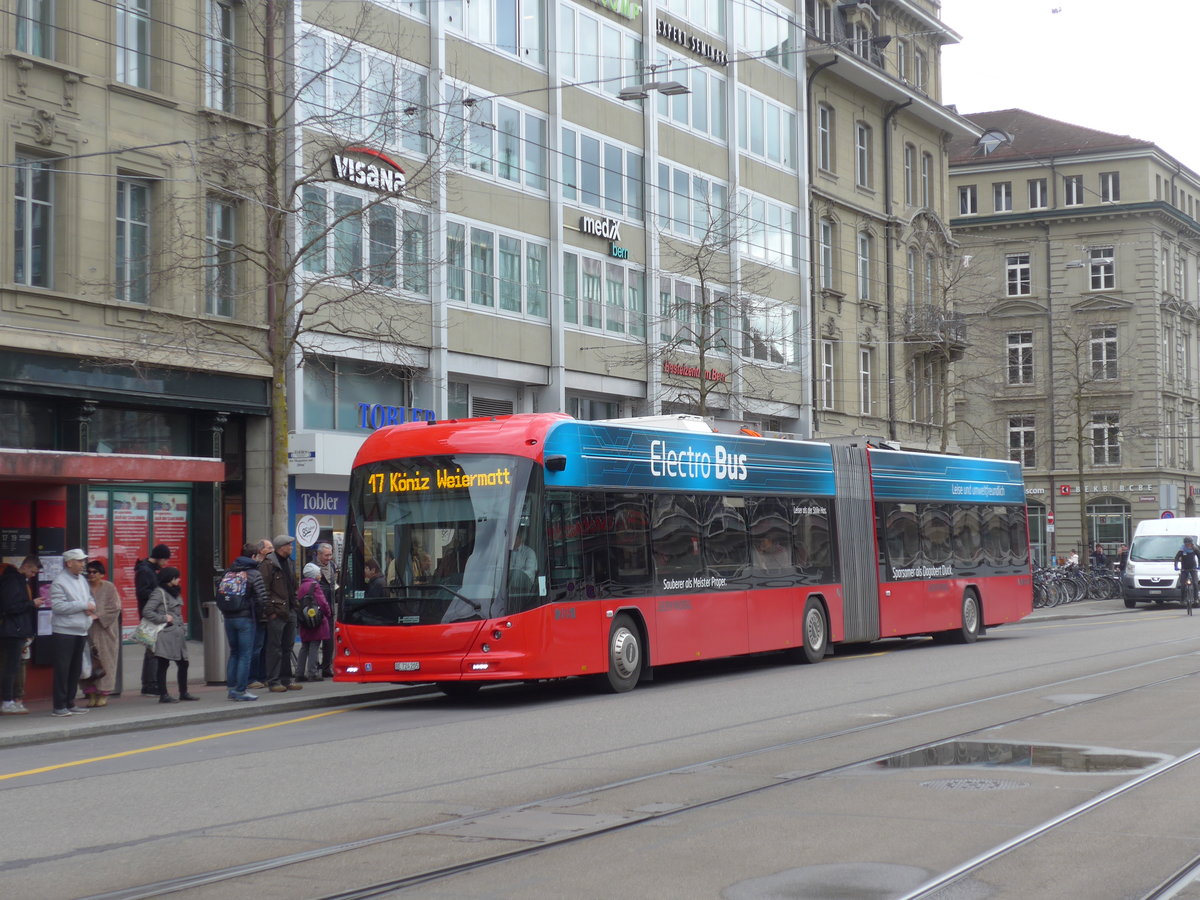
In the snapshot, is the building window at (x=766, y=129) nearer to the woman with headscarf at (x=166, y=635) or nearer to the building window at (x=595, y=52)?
the building window at (x=595, y=52)

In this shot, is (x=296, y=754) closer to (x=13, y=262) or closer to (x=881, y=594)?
(x=13, y=262)

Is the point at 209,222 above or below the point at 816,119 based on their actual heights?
below

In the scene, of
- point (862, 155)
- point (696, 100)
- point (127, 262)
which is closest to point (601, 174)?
point (696, 100)

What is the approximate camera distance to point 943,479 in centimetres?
2667

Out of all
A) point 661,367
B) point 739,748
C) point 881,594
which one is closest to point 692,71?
point 661,367

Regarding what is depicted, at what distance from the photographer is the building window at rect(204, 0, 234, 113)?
82.3 feet

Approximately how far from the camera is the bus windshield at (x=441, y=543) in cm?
1644

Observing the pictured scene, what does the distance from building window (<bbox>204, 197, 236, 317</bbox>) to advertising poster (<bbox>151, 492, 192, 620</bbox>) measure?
307 centimetres

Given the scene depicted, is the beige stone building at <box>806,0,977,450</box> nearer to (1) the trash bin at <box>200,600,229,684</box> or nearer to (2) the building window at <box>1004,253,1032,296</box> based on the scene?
(2) the building window at <box>1004,253,1032,296</box>

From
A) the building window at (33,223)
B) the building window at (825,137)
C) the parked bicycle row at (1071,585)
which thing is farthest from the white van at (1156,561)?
the building window at (33,223)

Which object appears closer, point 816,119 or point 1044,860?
point 1044,860

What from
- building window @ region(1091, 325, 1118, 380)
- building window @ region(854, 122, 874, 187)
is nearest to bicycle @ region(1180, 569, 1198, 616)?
building window @ region(854, 122, 874, 187)

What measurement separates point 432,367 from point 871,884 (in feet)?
77.3

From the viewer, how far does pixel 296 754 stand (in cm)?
1275
